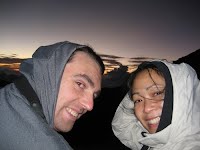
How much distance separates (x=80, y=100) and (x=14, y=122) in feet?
3.66

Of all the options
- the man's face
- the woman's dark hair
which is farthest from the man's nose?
the woman's dark hair

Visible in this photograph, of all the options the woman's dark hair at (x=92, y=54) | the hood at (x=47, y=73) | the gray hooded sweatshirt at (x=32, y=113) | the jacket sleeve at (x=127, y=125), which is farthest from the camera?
the jacket sleeve at (x=127, y=125)

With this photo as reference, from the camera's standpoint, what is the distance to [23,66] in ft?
8.37

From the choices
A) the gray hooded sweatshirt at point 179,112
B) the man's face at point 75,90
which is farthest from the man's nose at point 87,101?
the gray hooded sweatshirt at point 179,112

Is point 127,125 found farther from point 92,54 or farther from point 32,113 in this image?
point 32,113

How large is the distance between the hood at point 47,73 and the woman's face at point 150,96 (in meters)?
1.05

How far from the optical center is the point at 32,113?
2076mm

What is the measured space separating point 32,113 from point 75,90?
0.94m

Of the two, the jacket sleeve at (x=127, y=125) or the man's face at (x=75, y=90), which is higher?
the man's face at (x=75, y=90)

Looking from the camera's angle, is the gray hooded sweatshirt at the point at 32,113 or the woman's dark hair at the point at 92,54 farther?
the woman's dark hair at the point at 92,54

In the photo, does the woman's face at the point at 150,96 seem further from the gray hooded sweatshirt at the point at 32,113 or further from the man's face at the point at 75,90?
the gray hooded sweatshirt at the point at 32,113

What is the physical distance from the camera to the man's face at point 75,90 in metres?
2.87

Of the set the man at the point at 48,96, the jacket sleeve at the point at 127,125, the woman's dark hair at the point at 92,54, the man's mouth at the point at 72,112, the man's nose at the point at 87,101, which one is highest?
the woman's dark hair at the point at 92,54

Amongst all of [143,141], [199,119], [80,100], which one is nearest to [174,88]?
[199,119]
